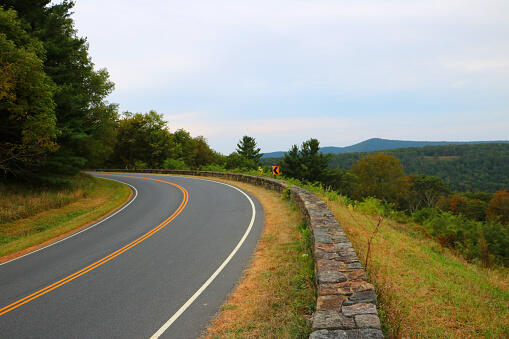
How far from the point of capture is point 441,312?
15.8 ft

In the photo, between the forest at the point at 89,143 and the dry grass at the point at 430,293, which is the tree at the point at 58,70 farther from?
the dry grass at the point at 430,293

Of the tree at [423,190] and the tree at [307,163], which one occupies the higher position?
the tree at [307,163]

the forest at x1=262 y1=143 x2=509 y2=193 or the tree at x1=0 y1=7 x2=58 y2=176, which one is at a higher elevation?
the tree at x1=0 y1=7 x2=58 y2=176

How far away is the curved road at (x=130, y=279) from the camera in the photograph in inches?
186

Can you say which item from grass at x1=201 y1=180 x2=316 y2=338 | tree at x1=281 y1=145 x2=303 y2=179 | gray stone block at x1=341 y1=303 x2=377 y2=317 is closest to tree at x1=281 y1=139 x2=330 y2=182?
tree at x1=281 y1=145 x2=303 y2=179

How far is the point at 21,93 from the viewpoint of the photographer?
12.9 metres

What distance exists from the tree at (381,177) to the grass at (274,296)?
194ft

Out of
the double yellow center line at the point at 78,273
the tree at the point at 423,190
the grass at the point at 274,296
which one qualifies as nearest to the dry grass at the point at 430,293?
the grass at the point at 274,296

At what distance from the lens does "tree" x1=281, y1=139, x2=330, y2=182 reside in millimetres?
50531

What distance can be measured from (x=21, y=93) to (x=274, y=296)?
48.6 ft

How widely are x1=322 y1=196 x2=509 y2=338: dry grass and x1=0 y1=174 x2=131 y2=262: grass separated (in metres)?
11.4

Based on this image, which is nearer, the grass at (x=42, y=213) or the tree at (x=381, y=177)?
the grass at (x=42, y=213)

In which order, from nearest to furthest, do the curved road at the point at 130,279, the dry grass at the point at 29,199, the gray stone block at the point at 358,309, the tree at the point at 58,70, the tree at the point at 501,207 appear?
1. the gray stone block at the point at 358,309
2. the curved road at the point at 130,279
3. the dry grass at the point at 29,199
4. the tree at the point at 58,70
5. the tree at the point at 501,207

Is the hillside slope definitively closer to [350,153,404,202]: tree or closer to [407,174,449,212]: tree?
[407,174,449,212]: tree
